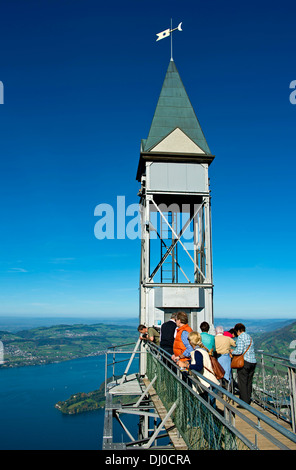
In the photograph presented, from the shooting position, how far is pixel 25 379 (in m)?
178

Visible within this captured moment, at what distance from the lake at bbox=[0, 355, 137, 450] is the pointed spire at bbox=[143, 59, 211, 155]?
345 ft

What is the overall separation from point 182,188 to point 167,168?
1.25m

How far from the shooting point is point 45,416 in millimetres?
131250

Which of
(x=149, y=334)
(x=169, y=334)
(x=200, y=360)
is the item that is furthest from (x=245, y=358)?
(x=149, y=334)

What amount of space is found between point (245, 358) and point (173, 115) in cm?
1469

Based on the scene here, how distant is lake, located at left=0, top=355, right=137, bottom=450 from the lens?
4291 inches

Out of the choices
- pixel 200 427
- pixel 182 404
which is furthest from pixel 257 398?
pixel 200 427

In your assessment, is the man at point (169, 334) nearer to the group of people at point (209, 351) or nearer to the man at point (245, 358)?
the group of people at point (209, 351)

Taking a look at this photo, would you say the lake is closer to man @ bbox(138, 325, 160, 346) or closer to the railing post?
man @ bbox(138, 325, 160, 346)

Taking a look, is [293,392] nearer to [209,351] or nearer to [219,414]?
[209,351]

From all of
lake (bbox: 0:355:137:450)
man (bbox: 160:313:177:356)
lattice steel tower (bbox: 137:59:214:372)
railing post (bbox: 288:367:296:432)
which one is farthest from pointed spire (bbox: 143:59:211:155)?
lake (bbox: 0:355:137:450)

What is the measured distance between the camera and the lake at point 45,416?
109 meters
